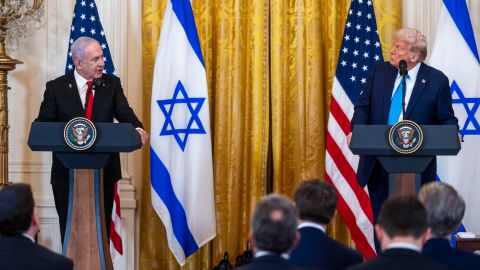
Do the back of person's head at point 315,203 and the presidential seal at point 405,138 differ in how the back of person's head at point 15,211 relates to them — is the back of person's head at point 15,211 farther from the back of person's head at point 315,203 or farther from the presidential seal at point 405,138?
the presidential seal at point 405,138

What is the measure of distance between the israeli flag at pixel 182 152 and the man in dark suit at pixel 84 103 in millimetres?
1034

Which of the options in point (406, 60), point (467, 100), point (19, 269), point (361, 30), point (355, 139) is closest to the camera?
point (19, 269)

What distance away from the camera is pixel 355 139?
509 cm

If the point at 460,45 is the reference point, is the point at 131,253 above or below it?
below

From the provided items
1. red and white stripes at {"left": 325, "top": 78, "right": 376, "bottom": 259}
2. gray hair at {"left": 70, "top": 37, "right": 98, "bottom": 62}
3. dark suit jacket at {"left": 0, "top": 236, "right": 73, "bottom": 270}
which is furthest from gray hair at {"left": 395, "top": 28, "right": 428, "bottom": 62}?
dark suit jacket at {"left": 0, "top": 236, "right": 73, "bottom": 270}

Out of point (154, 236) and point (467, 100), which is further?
point (154, 236)

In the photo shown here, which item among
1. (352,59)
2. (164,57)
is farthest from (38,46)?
(352,59)

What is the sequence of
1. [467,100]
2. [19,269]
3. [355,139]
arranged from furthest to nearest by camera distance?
[467,100], [355,139], [19,269]

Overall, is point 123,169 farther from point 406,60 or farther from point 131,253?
point 406,60

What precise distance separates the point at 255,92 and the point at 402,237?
457 centimetres

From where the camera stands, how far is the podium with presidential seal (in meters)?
5.12

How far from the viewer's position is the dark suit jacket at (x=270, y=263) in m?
2.93

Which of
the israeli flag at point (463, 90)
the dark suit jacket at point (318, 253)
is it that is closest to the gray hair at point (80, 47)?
the dark suit jacket at point (318, 253)

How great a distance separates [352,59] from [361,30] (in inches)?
9.6
